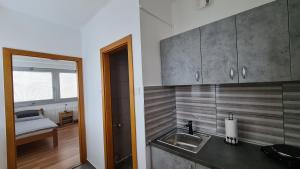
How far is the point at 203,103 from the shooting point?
163 centimetres

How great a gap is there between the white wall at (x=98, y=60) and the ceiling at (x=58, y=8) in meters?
0.14

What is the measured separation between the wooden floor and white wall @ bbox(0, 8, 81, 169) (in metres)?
0.97

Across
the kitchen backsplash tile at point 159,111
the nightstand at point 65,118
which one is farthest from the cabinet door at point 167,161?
the nightstand at point 65,118

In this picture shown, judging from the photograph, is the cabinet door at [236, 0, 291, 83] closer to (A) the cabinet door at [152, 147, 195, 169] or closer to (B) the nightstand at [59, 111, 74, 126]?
(A) the cabinet door at [152, 147, 195, 169]

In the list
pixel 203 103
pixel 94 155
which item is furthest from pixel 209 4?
pixel 94 155

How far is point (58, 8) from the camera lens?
184cm

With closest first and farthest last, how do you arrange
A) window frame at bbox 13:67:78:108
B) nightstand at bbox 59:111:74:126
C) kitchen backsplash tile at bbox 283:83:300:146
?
kitchen backsplash tile at bbox 283:83:300:146 → window frame at bbox 13:67:78:108 → nightstand at bbox 59:111:74:126

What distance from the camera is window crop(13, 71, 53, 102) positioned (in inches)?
175

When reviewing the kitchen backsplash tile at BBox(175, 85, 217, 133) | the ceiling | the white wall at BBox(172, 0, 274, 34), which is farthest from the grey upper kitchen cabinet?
the ceiling

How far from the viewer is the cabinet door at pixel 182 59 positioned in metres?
1.31

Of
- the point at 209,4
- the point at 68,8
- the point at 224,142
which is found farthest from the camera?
the point at 68,8

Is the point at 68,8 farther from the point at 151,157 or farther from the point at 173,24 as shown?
the point at 151,157

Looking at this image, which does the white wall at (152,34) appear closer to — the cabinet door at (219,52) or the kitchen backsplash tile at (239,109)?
the kitchen backsplash tile at (239,109)

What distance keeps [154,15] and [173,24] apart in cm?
44
